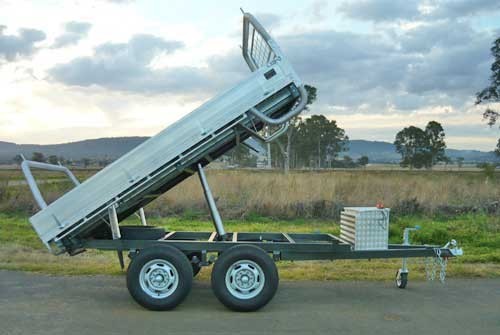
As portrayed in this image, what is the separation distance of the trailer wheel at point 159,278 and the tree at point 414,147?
83.9 m

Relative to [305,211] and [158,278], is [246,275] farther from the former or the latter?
[305,211]

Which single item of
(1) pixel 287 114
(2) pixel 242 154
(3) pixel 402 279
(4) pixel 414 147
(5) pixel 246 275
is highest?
(4) pixel 414 147

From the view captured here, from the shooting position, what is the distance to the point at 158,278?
6320 millimetres

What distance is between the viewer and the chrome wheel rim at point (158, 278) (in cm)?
631

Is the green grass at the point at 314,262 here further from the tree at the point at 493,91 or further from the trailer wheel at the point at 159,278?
the tree at the point at 493,91

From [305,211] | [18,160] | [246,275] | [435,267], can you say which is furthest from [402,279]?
[305,211]

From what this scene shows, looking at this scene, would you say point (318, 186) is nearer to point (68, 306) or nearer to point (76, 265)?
point (76, 265)

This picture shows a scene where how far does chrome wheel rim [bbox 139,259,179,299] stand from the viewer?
20.7 feet

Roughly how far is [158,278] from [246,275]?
3.43 feet

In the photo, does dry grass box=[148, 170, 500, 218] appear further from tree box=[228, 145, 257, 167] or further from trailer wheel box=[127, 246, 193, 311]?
trailer wheel box=[127, 246, 193, 311]

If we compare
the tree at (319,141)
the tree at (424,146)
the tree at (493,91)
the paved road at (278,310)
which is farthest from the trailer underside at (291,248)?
the tree at (424,146)

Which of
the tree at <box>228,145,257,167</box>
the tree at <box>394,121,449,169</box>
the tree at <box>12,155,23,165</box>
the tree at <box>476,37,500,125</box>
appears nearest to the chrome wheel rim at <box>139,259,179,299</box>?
the tree at <box>228,145,257,167</box>

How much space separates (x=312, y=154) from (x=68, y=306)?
8072cm

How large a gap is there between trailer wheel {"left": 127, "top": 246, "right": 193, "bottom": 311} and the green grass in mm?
2049
